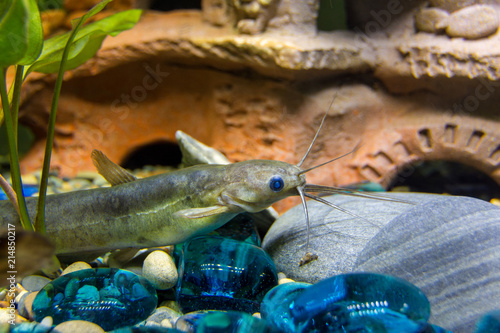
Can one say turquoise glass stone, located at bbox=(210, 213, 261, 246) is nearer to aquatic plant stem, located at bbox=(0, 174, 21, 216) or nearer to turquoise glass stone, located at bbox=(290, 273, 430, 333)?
turquoise glass stone, located at bbox=(290, 273, 430, 333)

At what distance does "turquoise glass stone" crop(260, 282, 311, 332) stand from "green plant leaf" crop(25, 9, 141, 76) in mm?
1614

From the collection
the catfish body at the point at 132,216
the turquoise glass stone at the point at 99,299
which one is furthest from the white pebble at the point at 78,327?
the catfish body at the point at 132,216

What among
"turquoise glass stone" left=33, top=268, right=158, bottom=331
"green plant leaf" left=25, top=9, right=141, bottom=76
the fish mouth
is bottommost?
"turquoise glass stone" left=33, top=268, right=158, bottom=331

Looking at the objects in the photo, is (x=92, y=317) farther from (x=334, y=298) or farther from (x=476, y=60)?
(x=476, y=60)

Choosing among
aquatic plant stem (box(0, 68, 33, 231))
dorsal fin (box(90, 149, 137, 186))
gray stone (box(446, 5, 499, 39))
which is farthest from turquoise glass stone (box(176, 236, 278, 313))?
gray stone (box(446, 5, 499, 39))

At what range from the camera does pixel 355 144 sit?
3268mm

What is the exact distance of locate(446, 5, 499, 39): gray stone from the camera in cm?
269

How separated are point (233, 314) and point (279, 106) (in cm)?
226

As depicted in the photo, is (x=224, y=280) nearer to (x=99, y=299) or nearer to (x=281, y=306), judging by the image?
(x=281, y=306)

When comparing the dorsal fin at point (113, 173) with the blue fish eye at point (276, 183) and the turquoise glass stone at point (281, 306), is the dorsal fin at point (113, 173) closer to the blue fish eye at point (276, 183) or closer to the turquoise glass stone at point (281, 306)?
the blue fish eye at point (276, 183)

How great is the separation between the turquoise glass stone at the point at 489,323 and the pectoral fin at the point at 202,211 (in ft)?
3.78

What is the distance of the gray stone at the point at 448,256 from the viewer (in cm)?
135

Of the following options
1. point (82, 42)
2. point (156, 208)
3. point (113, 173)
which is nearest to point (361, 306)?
point (156, 208)

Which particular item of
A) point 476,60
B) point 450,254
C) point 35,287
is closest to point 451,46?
point 476,60
